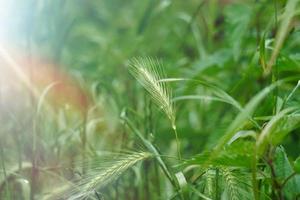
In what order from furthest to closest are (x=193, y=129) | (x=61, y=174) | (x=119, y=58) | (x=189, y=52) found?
(x=189, y=52) < (x=119, y=58) < (x=193, y=129) < (x=61, y=174)

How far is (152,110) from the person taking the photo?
1.93m

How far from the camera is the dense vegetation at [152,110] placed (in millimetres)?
1230

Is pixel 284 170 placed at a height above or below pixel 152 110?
below

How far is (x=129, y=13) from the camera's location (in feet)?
12.5

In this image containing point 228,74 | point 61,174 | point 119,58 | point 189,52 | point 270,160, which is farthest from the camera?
point 189,52

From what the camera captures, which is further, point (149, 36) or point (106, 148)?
point (149, 36)

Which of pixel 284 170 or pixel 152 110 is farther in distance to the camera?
pixel 152 110

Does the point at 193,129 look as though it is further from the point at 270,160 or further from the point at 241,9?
the point at 270,160

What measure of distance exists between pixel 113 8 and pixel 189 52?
2.25ft

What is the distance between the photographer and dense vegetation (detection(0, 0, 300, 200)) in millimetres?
1230

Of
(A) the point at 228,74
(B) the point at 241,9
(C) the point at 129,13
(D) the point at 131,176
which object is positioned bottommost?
(D) the point at 131,176

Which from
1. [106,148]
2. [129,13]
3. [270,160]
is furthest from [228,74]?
[129,13]

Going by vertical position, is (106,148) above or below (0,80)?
below

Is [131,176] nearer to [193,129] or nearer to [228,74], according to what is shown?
[193,129]
